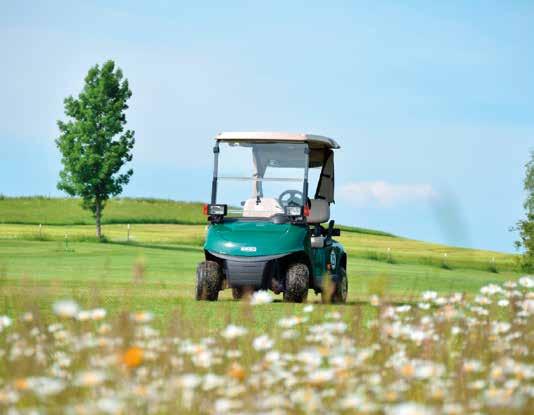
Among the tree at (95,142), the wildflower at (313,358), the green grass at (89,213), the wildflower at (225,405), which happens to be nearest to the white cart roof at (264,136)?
the wildflower at (313,358)

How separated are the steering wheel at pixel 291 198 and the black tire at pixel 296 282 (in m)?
1.13

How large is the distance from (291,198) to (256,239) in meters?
1.21

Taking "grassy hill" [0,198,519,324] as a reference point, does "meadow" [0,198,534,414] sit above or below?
above

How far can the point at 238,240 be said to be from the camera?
12938mm

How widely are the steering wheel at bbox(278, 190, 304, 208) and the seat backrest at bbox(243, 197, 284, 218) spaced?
0.09m

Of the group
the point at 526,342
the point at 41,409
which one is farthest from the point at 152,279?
the point at 41,409

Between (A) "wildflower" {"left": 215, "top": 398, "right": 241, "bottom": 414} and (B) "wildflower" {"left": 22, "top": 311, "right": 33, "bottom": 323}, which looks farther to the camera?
(B) "wildflower" {"left": 22, "top": 311, "right": 33, "bottom": 323}

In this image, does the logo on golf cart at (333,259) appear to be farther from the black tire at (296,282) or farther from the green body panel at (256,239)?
the black tire at (296,282)

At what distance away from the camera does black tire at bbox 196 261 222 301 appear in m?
13.2

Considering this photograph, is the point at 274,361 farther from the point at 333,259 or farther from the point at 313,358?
the point at 333,259

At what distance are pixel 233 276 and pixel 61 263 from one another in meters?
14.0

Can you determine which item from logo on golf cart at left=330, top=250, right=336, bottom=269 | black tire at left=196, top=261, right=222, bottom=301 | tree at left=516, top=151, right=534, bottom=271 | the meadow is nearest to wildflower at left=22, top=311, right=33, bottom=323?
the meadow

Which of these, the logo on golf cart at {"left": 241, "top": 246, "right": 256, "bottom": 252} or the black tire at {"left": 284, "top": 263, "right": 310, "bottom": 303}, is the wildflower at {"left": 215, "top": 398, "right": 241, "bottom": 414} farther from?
the black tire at {"left": 284, "top": 263, "right": 310, "bottom": 303}

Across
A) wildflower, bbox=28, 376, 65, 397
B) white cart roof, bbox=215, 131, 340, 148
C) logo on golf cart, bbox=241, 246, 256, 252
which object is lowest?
wildflower, bbox=28, 376, 65, 397
